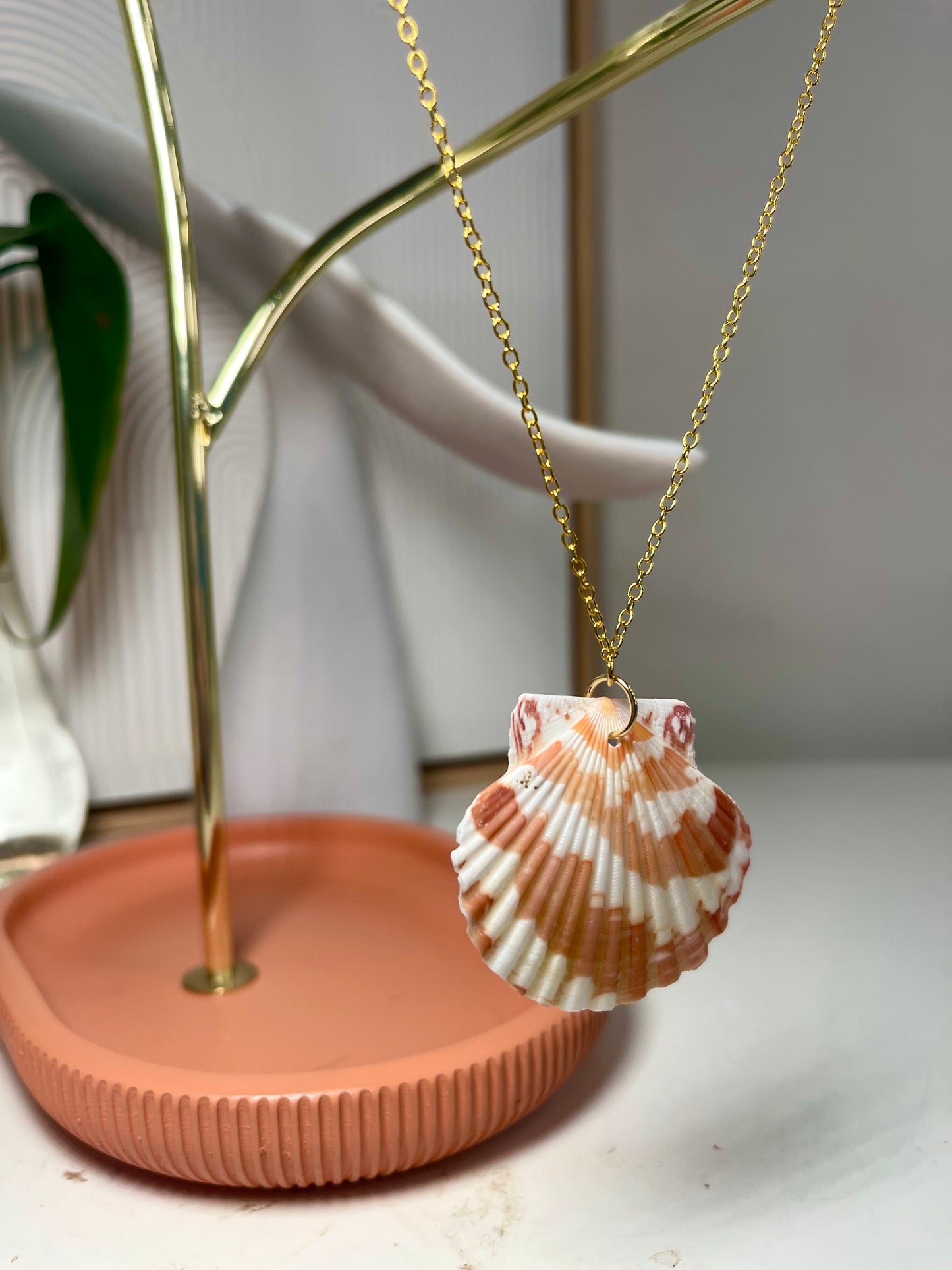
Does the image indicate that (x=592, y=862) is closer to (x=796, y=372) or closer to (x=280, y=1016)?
(x=280, y=1016)

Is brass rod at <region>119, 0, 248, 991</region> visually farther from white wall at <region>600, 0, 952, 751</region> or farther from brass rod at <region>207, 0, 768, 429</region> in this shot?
white wall at <region>600, 0, 952, 751</region>

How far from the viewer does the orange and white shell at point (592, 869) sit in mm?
352

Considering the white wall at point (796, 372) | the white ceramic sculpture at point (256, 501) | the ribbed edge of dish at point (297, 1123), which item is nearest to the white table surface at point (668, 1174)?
the ribbed edge of dish at point (297, 1123)

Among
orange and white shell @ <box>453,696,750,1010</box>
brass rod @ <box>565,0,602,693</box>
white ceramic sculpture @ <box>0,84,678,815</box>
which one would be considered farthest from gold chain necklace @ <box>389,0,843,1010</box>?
brass rod @ <box>565,0,602,693</box>

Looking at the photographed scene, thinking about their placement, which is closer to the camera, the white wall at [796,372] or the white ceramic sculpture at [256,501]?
the white ceramic sculpture at [256,501]

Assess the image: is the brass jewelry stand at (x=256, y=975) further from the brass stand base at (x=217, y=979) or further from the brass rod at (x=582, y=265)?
the brass rod at (x=582, y=265)

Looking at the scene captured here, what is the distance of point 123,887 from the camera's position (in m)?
0.65

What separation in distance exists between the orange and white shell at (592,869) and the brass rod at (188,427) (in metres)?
0.18

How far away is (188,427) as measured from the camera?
0.48 metres

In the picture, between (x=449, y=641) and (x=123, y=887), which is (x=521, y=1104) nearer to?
(x=123, y=887)

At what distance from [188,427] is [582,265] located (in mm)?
548

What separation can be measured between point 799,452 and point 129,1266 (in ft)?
2.65

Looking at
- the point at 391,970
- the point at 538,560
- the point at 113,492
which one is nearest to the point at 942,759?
the point at 538,560

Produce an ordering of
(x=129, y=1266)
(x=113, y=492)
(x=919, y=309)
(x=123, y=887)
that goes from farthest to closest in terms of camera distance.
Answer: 1. (x=919, y=309)
2. (x=113, y=492)
3. (x=123, y=887)
4. (x=129, y=1266)
